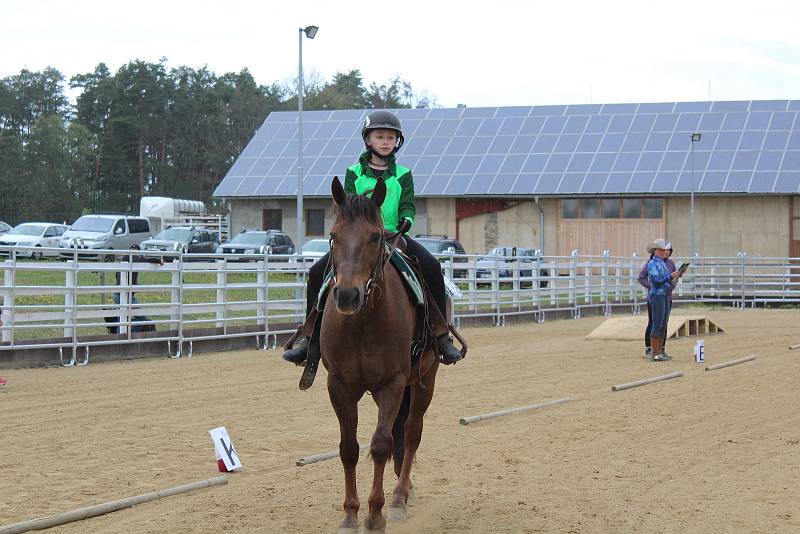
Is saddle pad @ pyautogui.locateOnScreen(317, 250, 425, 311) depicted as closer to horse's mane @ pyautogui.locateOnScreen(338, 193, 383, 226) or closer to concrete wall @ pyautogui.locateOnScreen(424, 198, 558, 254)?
horse's mane @ pyautogui.locateOnScreen(338, 193, 383, 226)

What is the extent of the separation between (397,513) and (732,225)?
35152mm

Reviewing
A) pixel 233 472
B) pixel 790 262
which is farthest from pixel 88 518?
pixel 790 262

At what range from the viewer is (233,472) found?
787 centimetres

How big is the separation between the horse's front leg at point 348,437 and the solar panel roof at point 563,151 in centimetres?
3469

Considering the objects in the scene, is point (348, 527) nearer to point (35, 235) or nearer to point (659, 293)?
point (659, 293)

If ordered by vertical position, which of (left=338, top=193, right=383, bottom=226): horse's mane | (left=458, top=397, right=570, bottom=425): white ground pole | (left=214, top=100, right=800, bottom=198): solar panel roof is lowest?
(left=458, top=397, right=570, bottom=425): white ground pole

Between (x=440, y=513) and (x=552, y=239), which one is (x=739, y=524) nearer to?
(x=440, y=513)

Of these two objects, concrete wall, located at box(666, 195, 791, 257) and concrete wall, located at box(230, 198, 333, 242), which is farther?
concrete wall, located at box(230, 198, 333, 242)

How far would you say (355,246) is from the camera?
5844 millimetres

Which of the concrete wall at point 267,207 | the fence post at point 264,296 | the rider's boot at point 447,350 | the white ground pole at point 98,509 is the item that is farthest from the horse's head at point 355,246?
the concrete wall at point 267,207

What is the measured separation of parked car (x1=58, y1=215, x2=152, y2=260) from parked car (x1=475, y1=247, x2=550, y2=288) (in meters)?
14.5

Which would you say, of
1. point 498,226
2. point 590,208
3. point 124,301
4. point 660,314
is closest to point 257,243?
point 498,226

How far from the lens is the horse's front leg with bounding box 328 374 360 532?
6.23m

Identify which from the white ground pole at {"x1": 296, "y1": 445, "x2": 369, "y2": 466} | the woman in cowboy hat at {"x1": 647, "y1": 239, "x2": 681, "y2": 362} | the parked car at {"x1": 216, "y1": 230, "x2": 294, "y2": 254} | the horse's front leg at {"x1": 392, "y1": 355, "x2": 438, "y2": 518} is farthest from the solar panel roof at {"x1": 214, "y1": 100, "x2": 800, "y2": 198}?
the horse's front leg at {"x1": 392, "y1": 355, "x2": 438, "y2": 518}
